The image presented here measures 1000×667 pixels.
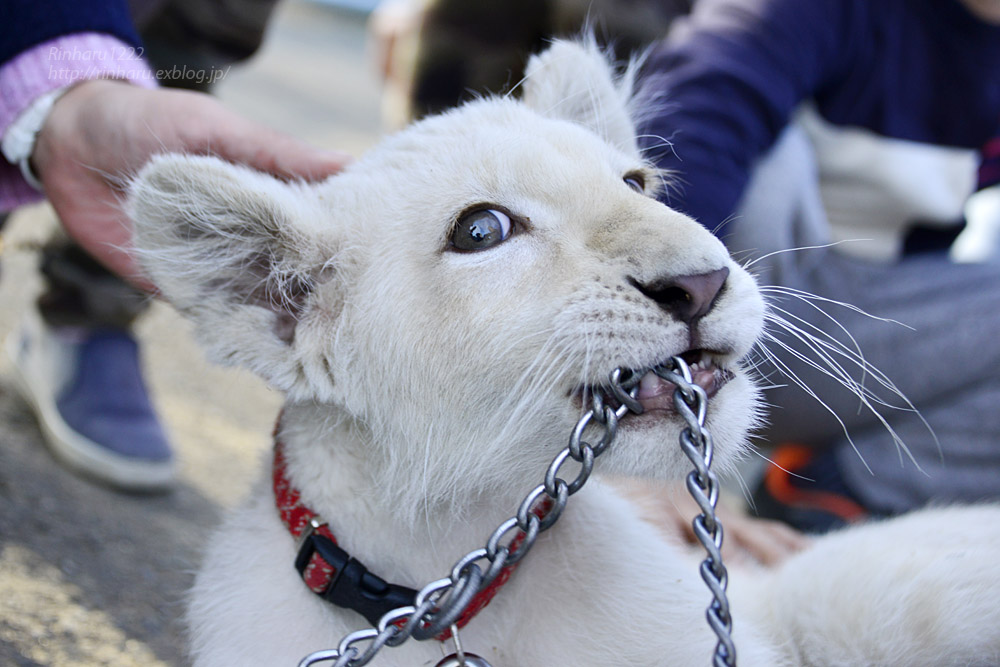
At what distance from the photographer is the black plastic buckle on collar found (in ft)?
6.09

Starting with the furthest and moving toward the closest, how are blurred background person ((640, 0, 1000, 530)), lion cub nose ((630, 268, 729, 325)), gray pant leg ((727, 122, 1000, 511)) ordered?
gray pant leg ((727, 122, 1000, 511))
blurred background person ((640, 0, 1000, 530))
lion cub nose ((630, 268, 729, 325))

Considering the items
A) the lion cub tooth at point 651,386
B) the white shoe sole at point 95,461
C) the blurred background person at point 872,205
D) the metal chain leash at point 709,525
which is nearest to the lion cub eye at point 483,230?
the lion cub tooth at point 651,386

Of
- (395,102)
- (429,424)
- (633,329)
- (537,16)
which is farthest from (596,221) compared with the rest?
(395,102)

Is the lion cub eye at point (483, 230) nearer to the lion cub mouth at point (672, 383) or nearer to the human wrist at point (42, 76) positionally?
the lion cub mouth at point (672, 383)

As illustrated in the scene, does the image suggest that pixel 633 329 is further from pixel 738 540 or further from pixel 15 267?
pixel 15 267

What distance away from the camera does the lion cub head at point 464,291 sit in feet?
5.61

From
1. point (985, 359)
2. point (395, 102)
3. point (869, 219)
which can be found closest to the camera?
point (985, 359)

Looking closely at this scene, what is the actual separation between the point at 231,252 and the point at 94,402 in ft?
5.97

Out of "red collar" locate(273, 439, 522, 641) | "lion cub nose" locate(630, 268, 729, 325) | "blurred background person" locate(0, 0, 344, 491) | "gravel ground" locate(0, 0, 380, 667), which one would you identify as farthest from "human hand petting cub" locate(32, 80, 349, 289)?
"lion cub nose" locate(630, 268, 729, 325)

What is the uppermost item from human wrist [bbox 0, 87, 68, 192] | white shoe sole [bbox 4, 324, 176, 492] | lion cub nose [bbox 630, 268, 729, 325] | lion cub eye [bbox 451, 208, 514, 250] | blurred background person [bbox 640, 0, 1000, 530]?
lion cub nose [bbox 630, 268, 729, 325]

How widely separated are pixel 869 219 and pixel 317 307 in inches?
119

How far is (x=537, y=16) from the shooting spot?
199 inches

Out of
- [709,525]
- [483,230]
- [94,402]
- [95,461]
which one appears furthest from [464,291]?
[94,402]

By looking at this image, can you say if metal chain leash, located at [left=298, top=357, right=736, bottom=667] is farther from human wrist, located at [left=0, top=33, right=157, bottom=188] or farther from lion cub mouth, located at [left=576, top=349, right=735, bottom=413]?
human wrist, located at [left=0, top=33, right=157, bottom=188]
